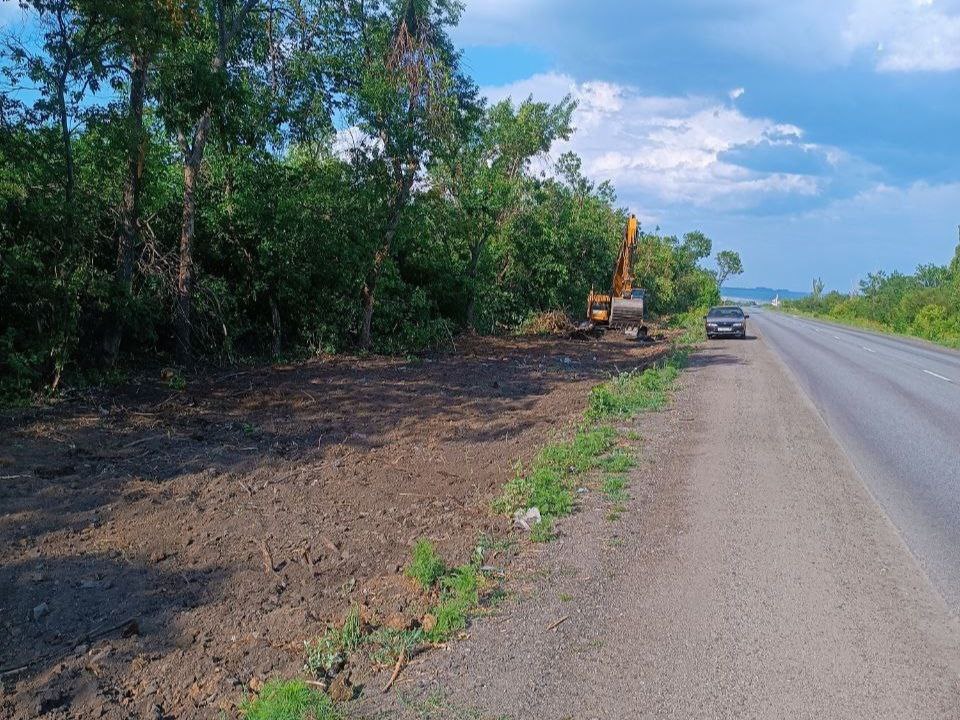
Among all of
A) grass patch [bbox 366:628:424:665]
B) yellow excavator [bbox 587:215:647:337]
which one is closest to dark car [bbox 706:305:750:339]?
yellow excavator [bbox 587:215:647:337]

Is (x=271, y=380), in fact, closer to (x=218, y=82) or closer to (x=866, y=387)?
(x=218, y=82)

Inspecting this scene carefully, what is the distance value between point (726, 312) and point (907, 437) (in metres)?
24.7

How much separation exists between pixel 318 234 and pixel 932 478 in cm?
1388

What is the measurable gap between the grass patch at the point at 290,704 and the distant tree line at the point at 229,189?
953cm

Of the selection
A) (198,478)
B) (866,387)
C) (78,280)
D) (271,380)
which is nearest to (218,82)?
(78,280)

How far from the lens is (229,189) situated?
57.4 feet

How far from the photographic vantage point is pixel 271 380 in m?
15.2

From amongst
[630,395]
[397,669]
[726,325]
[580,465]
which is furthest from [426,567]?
[726,325]

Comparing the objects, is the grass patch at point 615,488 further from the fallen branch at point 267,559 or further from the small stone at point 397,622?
the fallen branch at point 267,559

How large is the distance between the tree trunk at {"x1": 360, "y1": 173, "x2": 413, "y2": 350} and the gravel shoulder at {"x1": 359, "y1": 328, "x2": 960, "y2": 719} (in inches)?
560

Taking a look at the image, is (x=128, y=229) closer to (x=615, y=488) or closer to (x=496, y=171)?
(x=615, y=488)

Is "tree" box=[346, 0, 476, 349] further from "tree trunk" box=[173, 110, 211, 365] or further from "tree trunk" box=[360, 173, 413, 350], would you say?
"tree trunk" box=[173, 110, 211, 365]

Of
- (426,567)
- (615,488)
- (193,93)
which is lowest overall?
(426,567)

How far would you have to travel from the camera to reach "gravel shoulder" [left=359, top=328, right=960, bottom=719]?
394 cm
